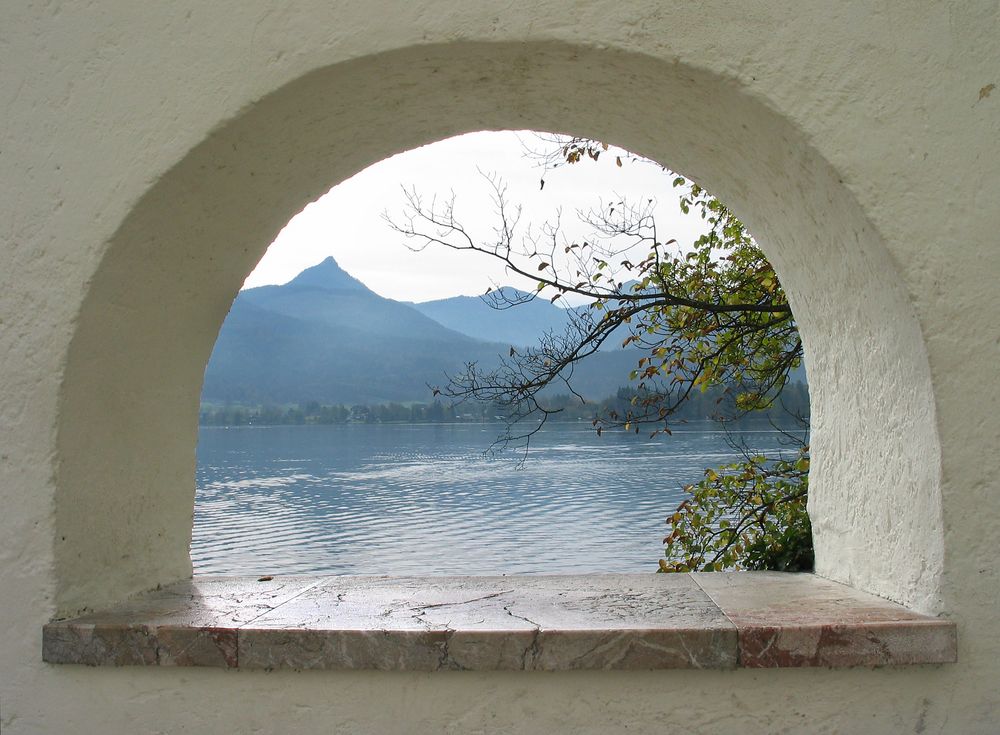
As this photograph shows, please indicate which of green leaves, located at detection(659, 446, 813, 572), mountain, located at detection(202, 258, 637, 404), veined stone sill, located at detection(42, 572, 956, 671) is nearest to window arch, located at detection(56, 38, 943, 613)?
veined stone sill, located at detection(42, 572, 956, 671)

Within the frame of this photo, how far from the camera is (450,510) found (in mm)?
22406

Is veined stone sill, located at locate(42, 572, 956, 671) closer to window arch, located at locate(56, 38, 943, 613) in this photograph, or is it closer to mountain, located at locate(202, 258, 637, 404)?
window arch, located at locate(56, 38, 943, 613)

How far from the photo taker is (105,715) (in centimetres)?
253

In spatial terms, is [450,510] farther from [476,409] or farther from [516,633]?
[516,633]

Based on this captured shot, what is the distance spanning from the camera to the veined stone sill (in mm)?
2346

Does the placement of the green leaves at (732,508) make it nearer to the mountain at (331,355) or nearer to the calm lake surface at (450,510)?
the calm lake surface at (450,510)

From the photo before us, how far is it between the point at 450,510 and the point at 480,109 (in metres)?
20.0

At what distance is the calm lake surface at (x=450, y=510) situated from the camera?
15.0m

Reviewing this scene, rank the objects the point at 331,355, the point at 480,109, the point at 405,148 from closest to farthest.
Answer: the point at 480,109, the point at 405,148, the point at 331,355

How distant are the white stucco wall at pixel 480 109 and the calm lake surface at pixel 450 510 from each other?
2.80 meters

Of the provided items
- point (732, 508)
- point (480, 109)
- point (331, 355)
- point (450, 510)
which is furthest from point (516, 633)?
point (331, 355)

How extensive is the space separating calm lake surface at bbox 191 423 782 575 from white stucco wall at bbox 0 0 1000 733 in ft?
9.20

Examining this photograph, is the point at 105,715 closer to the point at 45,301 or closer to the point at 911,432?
the point at 45,301

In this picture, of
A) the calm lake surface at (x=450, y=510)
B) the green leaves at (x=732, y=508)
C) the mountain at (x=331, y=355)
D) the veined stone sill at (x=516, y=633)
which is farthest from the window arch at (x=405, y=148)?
the mountain at (x=331, y=355)
